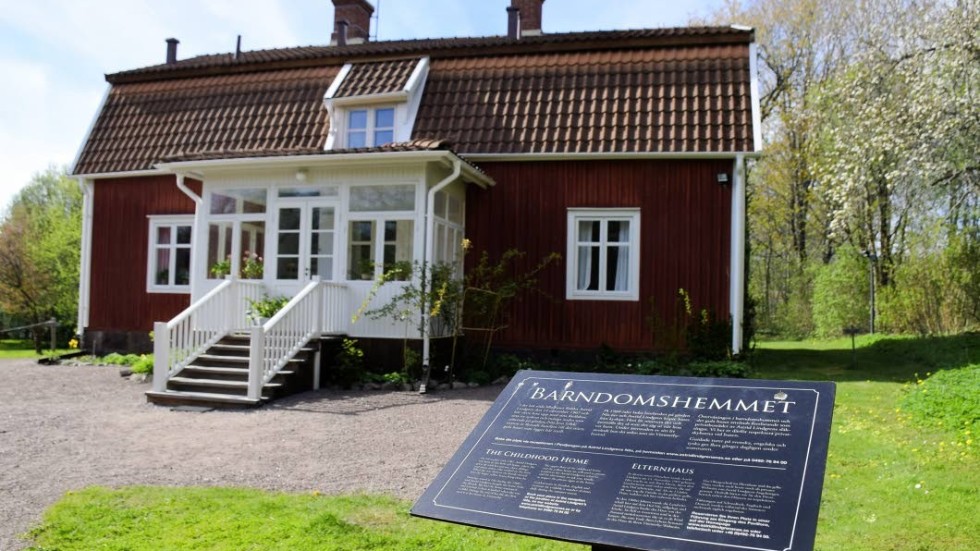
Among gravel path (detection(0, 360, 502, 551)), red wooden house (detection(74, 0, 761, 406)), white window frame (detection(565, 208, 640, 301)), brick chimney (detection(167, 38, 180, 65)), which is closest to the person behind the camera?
gravel path (detection(0, 360, 502, 551))

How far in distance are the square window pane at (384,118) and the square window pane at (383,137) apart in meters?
0.12

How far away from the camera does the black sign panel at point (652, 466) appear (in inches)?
118

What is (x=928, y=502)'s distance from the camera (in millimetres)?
5531

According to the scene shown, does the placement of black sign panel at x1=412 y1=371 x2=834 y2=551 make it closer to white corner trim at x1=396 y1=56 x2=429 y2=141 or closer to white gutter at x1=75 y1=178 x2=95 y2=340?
white corner trim at x1=396 y1=56 x2=429 y2=141

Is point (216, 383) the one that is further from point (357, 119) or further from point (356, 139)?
point (357, 119)

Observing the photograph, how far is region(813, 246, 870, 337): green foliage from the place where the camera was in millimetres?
23000

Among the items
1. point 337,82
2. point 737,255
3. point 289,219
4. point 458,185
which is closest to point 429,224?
point 458,185

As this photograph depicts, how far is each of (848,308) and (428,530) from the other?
21.2 m

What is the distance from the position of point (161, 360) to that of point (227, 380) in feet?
3.05

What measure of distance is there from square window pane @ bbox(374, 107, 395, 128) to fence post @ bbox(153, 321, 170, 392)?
20.2 ft

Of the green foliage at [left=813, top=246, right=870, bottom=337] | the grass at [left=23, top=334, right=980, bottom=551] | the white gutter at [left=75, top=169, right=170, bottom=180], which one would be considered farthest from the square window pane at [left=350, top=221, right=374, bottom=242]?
the green foliage at [left=813, top=246, right=870, bottom=337]

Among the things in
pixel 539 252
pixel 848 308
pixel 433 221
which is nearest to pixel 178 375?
pixel 433 221

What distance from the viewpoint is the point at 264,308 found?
12578mm

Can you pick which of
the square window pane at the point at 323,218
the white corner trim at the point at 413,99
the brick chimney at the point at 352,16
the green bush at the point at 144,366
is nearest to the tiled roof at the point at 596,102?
the white corner trim at the point at 413,99
